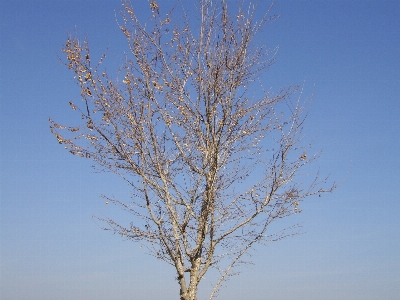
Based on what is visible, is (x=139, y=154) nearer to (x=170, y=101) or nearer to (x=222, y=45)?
(x=170, y=101)

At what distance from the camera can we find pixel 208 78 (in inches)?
357

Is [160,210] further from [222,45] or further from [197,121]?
[222,45]

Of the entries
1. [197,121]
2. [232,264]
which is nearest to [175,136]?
[197,121]

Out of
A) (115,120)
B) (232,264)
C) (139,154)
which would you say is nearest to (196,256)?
(232,264)

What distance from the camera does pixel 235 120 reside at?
903 cm

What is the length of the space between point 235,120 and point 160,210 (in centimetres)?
194

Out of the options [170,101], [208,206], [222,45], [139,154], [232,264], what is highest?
[222,45]

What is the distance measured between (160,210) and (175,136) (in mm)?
1265

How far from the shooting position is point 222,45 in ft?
29.8

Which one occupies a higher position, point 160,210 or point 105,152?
point 105,152

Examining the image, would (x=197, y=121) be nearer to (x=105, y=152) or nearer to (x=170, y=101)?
(x=170, y=101)

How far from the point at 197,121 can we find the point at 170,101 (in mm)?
562

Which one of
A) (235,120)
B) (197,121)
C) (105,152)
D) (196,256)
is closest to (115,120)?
(105,152)

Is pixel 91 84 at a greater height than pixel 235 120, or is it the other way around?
pixel 91 84
